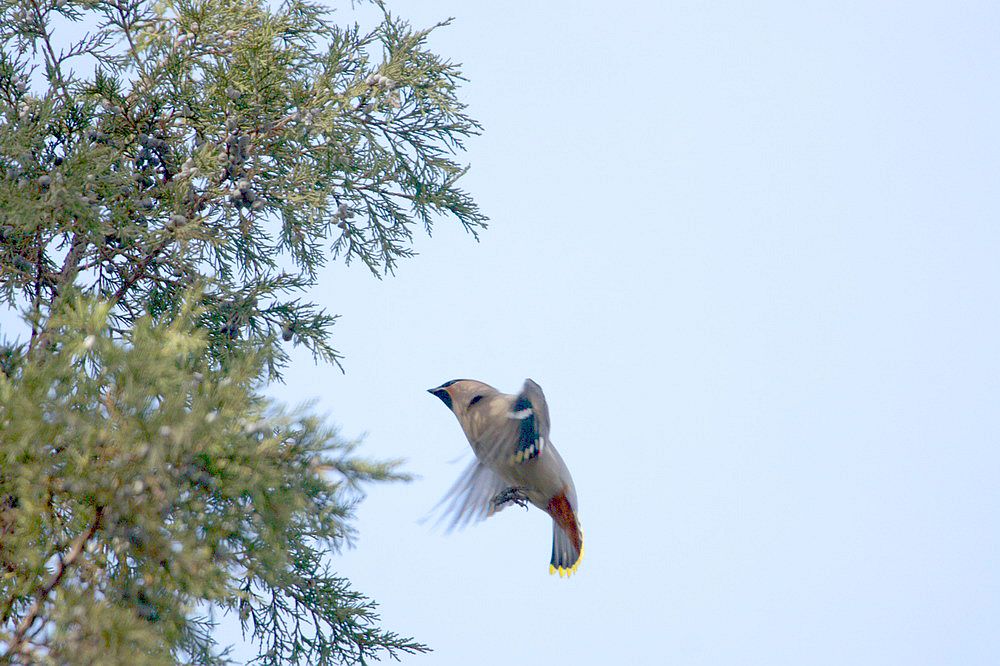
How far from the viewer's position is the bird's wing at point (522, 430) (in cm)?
463

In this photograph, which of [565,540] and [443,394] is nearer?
[443,394]

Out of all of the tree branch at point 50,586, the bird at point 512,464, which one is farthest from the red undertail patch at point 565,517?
the tree branch at point 50,586

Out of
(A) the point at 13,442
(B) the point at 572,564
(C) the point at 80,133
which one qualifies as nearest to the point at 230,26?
(C) the point at 80,133

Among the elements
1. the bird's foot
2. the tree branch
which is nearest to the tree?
the tree branch

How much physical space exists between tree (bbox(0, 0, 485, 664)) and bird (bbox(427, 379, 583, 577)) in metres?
0.80

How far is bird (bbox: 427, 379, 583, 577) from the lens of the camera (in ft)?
15.4

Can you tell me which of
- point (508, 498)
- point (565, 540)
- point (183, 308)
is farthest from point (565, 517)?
point (183, 308)

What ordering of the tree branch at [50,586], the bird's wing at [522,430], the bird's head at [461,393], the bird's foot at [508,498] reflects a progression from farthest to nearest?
the bird's foot at [508,498] → the bird's head at [461,393] → the bird's wing at [522,430] → the tree branch at [50,586]

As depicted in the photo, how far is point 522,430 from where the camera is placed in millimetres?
4691

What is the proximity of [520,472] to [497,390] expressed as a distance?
15.7 inches

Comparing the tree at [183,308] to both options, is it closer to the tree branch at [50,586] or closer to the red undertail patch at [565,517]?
the tree branch at [50,586]

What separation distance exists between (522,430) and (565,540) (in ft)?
2.77

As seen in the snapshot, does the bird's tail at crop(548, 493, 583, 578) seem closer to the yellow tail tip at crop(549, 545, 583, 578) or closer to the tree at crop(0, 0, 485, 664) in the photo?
the yellow tail tip at crop(549, 545, 583, 578)

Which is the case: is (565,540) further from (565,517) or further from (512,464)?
(512,464)
